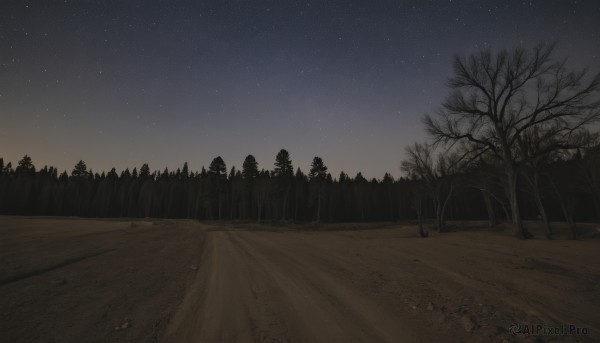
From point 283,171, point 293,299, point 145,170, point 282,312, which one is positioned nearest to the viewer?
point 282,312

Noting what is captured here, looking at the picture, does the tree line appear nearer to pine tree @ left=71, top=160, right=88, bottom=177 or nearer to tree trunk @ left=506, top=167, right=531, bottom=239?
pine tree @ left=71, top=160, right=88, bottom=177

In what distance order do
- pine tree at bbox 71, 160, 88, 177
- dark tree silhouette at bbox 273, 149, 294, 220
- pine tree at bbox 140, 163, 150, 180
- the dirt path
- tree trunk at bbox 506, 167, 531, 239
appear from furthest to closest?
1. pine tree at bbox 140, 163, 150, 180
2. pine tree at bbox 71, 160, 88, 177
3. dark tree silhouette at bbox 273, 149, 294, 220
4. tree trunk at bbox 506, 167, 531, 239
5. the dirt path

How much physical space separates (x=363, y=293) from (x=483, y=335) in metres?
2.99

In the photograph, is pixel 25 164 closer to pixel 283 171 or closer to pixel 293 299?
pixel 283 171

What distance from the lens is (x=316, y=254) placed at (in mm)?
14039

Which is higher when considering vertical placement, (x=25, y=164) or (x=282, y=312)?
(x=25, y=164)

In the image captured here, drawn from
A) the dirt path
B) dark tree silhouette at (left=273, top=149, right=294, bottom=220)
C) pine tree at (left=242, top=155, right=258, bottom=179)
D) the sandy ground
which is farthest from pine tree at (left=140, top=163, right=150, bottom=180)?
the dirt path

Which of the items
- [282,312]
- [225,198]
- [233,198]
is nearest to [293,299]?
[282,312]

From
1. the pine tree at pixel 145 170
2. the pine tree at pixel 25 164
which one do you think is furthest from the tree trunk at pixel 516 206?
the pine tree at pixel 25 164

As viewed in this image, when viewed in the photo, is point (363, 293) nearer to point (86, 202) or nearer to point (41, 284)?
point (41, 284)

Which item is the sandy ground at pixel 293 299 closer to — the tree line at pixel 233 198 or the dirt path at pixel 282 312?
the dirt path at pixel 282 312

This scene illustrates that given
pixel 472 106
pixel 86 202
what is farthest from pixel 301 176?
pixel 472 106

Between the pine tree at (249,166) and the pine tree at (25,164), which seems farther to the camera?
the pine tree at (25,164)

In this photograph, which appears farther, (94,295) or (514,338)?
(94,295)
